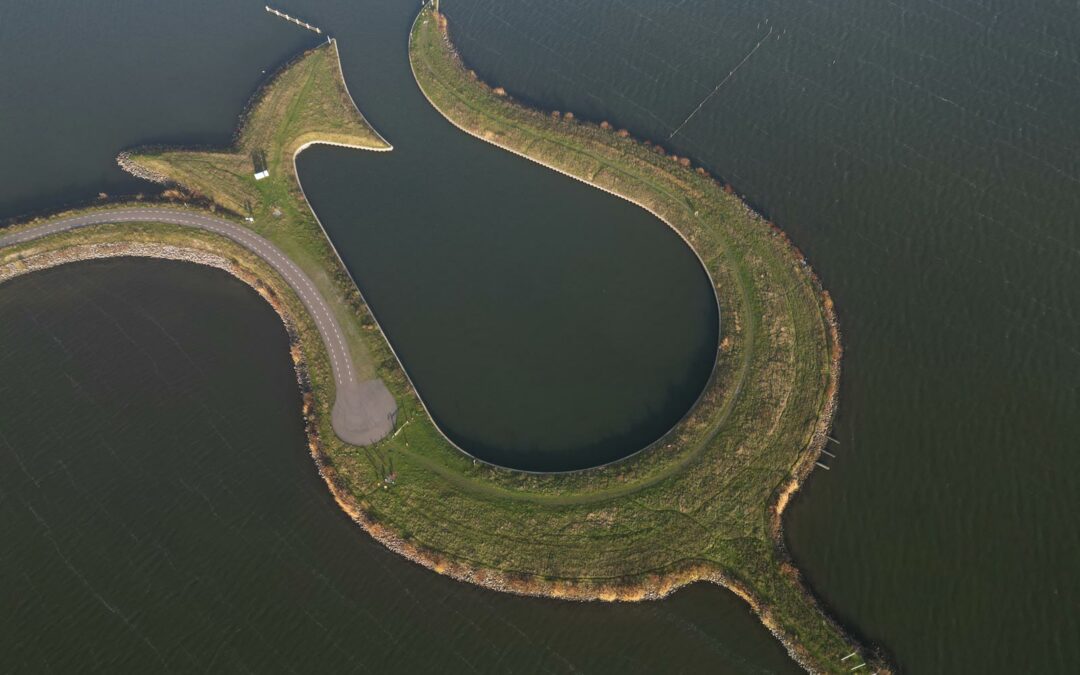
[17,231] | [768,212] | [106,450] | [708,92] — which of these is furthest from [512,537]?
[17,231]

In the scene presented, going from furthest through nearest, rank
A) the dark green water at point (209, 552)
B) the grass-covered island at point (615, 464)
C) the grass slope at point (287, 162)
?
the grass slope at point (287, 162) < the grass-covered island at point (615, 464) < the dark green water at point (209, 552)

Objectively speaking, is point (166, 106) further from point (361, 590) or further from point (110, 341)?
point (361, 590)

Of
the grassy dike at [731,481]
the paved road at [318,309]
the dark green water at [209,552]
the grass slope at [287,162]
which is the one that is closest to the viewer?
the dark green water at [209,552]

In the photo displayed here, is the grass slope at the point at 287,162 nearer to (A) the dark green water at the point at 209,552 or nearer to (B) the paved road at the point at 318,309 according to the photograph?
(B) the paved road at the point at 318,309

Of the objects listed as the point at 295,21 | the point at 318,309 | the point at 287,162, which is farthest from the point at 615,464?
the point at 295,21

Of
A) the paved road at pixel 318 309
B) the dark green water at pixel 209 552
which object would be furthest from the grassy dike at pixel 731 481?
the paved road at pixel 318 309

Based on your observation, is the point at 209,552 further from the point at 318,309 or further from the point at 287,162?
the point at 287,162
